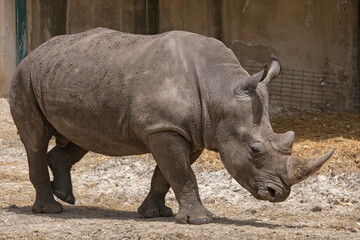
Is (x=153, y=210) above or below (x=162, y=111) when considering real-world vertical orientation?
below

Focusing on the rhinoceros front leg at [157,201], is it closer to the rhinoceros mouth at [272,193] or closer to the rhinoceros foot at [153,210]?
the rhinoceros foot at [153,210]

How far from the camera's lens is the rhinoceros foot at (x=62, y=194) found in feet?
27.8

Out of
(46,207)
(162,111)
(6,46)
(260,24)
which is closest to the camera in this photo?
(162,111)

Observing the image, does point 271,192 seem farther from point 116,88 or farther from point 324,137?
point 324,137

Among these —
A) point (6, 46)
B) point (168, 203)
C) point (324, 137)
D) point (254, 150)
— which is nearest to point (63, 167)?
point (168, 203)

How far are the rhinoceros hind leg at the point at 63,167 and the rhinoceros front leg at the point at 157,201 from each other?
2.96ft

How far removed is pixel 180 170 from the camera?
725 centimetres

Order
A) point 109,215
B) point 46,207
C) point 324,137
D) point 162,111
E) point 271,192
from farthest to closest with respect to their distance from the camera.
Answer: point 324,137 < point 46,207 < point 109,215 < point 162,111 < point 271,192

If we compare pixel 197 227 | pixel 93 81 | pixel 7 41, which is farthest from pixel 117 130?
pixel 7 41

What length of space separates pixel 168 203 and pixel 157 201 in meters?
1.16

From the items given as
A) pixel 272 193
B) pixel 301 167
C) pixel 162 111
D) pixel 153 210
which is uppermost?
pixel 162 111

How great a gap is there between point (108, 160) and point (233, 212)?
2.70m

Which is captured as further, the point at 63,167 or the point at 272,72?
the point at 63,167

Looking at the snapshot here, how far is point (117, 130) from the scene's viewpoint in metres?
7.54
